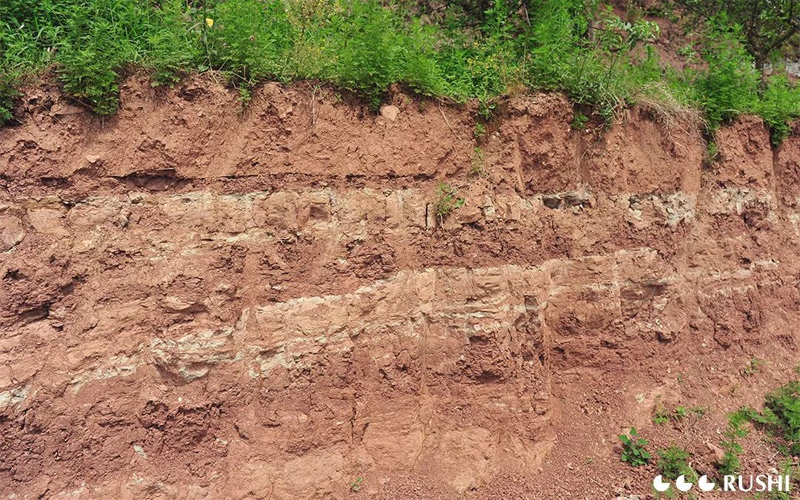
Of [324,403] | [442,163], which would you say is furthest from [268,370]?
[442,163]

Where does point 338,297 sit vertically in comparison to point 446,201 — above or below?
below

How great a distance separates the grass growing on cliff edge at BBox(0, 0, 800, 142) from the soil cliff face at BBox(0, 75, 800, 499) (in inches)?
7.2

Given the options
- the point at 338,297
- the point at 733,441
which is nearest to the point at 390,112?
the point at 338,297

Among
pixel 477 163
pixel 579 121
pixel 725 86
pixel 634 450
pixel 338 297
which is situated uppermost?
pixel 725 86

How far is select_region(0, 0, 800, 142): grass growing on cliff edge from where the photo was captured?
10.1 feet

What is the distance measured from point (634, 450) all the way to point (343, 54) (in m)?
3.93

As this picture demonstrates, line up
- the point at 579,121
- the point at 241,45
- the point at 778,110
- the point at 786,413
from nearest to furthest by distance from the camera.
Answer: the point at 241,45, the point at 579,121, the point at 786,413, the point at 778,110

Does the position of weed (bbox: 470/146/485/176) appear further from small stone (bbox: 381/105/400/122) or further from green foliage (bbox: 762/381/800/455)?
green foliage (bbox: 762/381/800/455)

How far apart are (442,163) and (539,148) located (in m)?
0.86

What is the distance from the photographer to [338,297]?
3705 mm

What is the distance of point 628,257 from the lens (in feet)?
15.3

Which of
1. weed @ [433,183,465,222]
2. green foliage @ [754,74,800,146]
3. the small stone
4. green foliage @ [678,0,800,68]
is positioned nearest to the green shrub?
the small stone

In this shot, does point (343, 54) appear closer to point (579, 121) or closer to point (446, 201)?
point (446, 201)

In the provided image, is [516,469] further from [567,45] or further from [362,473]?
[567,45]
